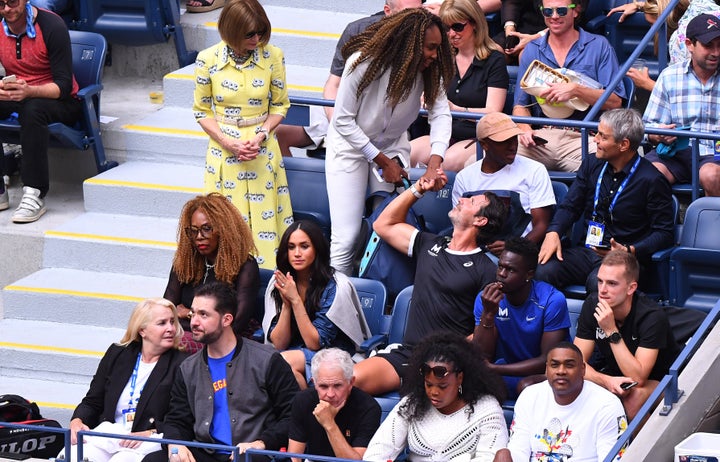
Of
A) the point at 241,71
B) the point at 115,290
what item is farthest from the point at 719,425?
the point at 115,290

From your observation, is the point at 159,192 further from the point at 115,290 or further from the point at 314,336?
the point at 314,336

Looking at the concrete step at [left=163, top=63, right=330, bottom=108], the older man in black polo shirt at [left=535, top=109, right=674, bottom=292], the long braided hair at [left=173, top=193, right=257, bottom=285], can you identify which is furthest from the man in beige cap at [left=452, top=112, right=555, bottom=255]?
the concrete step at [left=163, top=63, right=330, bottom=108]

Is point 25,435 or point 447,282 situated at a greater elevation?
point 447,282

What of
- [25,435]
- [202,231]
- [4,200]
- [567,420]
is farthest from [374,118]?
[4,200]

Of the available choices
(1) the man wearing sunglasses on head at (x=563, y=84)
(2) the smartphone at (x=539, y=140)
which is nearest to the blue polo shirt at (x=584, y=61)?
(1) the man wearing sunglasses on head at (x=563, y=84)

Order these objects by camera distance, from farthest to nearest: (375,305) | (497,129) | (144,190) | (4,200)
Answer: (4,200)
(144,190)
(497,129)
(375,305)

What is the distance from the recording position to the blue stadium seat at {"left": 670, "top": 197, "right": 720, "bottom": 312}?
764cm

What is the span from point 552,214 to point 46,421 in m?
2.88

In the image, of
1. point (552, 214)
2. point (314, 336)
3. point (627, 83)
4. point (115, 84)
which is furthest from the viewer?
point (115, 84)

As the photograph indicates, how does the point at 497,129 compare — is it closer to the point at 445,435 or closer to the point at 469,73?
the point at 469,73

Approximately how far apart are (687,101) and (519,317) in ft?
6.53

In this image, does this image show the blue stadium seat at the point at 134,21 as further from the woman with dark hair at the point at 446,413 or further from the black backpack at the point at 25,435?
the woman with dark hair at the point at 446,413

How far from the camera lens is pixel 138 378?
756 cm

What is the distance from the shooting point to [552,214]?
815 cm
